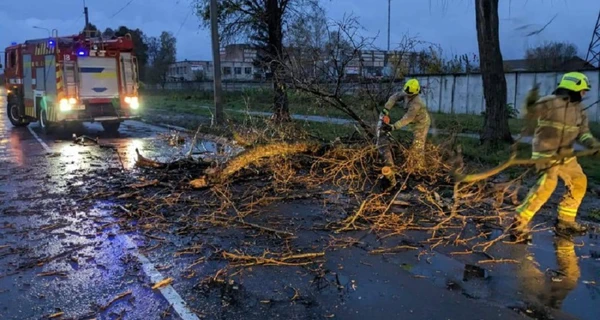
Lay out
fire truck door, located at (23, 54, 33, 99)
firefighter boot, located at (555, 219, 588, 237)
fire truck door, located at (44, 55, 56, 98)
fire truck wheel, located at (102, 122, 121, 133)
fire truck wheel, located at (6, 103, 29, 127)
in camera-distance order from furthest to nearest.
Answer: fire truck wheel, located at (6, 103, 29, 127), fire truck wheel, located at (102, 122, 121, 133), fire truck door, located at (23, 54, 33, 99), fire truck door, located at (44, 55, 56, 98), firefighter boot, located at (555, 219, 588, 237)

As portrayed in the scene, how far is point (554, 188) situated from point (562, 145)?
0.48 metres

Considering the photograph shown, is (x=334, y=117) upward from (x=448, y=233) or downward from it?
upward

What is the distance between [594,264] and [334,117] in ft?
22.5

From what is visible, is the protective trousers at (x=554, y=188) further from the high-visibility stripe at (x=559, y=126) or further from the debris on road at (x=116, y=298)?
the debris on road at (x=116, y=298)

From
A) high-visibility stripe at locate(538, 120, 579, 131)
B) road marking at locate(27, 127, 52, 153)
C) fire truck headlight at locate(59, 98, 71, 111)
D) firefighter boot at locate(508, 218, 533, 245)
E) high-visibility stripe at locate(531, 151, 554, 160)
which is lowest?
road marking at locate(27, 127, 52, 153)

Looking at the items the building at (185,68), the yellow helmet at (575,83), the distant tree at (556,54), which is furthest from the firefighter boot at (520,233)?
the building at (185,68)

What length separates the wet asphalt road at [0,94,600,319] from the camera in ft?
12.6

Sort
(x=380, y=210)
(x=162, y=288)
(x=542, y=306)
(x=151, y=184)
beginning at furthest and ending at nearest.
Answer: (x=151, y=184)
(x=380, y=210)
(x=162, y=288)
(x=542, y=306)

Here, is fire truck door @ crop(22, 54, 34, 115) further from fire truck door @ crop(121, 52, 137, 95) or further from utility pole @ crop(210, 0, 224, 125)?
utility pole @ crop(210, 0, 224, 125)

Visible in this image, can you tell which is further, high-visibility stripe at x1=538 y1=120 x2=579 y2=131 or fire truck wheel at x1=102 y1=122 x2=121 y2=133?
fire truck wheel at x1=102 y1=122 x2=121 y2=133

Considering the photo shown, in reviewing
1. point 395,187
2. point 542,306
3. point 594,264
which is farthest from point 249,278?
point 395,187

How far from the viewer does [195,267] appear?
15.6ft

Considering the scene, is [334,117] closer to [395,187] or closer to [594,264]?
[395,187]

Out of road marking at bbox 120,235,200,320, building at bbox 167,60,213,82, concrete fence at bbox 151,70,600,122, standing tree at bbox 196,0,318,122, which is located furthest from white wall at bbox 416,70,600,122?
building at bbox 167,60,213,82
